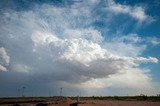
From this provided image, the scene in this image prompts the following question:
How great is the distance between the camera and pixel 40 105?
45.2 m

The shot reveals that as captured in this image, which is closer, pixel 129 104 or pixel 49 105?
pixel 49 105

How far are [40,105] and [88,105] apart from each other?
10.4 meters

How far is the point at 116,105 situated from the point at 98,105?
12.6 ft

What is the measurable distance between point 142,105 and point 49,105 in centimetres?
1900

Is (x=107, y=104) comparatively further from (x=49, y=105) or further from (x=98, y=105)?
(x=49, y=105)

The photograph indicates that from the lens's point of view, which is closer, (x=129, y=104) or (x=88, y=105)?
(x=88, y=105)

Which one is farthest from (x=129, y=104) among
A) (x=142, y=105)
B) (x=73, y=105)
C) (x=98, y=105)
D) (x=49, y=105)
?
(x=49, y=105)

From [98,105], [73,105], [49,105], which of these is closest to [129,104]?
[98,105]

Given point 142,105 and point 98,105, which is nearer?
point 98,105

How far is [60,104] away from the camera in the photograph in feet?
144

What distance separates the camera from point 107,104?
1780 inches

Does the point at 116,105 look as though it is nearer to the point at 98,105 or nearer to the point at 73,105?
the point at 98,105

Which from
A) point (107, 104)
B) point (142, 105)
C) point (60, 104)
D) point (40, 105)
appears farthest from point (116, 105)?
point (40, 105)

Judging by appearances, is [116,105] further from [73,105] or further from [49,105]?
[49,105]
